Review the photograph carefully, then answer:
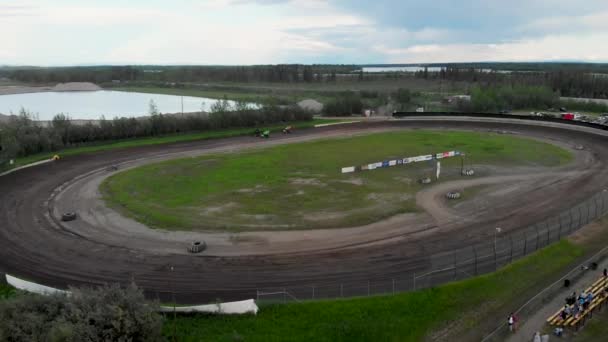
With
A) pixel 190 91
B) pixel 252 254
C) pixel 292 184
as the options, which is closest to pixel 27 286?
pixel 252 254

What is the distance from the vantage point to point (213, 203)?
37.9 meters

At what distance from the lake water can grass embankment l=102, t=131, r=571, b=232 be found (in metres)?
49.3

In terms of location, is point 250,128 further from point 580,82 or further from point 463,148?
point 580,82

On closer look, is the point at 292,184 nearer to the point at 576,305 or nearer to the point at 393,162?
the point at 393,162

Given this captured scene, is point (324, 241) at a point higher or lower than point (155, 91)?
lower

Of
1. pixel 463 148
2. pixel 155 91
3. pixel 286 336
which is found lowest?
pixel 286 336

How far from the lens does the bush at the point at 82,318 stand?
1592 cm

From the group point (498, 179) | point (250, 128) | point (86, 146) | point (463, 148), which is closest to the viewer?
point (498, 179)

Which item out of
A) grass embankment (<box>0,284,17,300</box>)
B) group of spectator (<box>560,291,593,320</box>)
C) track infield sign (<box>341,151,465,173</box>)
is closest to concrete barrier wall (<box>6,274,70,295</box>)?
grass embankment (<box>0,284,17,300</box>)

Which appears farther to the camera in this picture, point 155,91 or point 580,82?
point 155,91

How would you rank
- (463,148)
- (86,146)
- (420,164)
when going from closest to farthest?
(420,164), (463,148), (86,146)

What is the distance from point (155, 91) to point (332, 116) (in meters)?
104

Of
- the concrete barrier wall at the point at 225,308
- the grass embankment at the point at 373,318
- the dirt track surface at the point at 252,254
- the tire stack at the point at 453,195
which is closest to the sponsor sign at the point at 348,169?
the dirt track surface at the point at 252,254

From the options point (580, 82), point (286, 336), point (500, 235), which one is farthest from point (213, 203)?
point (580, 82)
